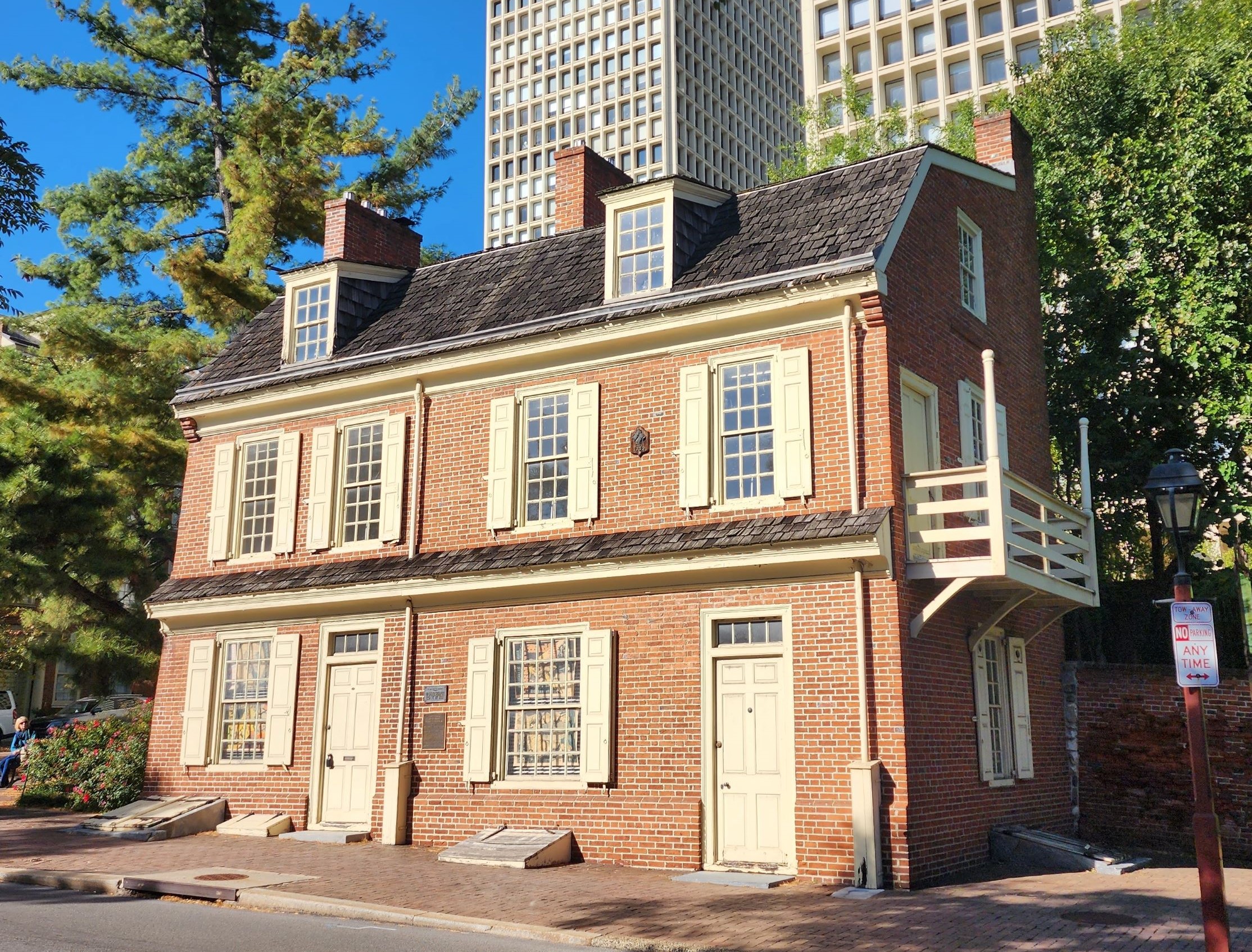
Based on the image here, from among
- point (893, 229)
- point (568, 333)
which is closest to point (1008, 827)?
point (893, 229)

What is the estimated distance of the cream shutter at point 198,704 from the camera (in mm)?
17875

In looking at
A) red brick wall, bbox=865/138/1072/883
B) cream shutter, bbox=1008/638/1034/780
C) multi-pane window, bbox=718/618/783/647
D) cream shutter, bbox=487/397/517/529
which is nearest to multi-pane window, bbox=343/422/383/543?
cream shutter, bbox=487/397/517/529

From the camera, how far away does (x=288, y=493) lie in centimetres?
1828

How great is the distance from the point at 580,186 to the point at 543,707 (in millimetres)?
9327

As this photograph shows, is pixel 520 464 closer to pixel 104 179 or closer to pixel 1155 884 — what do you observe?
pixel 1155 884

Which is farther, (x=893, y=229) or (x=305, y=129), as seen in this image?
(x=305, y=129)

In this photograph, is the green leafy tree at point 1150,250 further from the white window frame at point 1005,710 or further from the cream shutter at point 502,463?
the cream shutter at point 502,463

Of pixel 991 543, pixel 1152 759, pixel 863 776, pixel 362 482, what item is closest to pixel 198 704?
pixel 362 482

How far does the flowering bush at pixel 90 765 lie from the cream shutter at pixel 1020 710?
13756 millimetres

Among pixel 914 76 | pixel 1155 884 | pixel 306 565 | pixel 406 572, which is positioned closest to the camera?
pixel 1155 884

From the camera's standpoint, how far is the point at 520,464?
53.3 ft

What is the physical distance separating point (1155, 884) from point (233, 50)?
30933 mm

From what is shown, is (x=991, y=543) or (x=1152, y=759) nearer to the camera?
(x=991, y=543)

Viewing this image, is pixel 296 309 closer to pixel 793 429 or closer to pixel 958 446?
pixel 793 429
